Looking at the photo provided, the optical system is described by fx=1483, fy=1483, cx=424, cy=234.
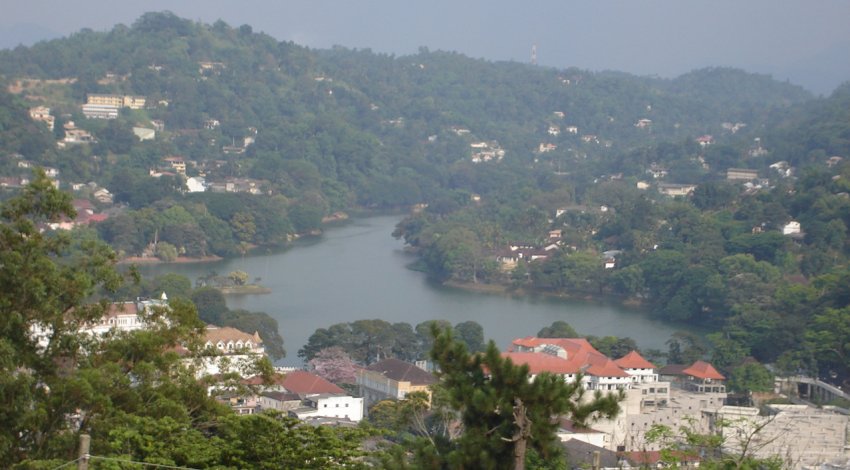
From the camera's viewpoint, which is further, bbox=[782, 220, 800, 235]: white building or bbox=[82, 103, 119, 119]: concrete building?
bbox=[82, 103, 119, 119]: concrete building

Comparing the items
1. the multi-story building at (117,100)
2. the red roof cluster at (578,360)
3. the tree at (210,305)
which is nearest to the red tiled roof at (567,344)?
the red roof cluster at (578,360)

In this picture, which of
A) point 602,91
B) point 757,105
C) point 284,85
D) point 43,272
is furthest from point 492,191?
point 43,272

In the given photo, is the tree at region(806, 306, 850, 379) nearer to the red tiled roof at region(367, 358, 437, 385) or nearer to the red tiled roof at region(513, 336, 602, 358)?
the red tiled roof at region(513, 336, 602, 358)

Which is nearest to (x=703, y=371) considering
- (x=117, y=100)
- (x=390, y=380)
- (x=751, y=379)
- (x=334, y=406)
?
(x=751, y=379)

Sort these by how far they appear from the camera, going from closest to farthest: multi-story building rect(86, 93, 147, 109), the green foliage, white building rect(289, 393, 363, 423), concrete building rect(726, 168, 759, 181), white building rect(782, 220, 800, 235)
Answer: the green foliage < white building rect(289, 393, 363, 423) < white building rect(782, 220, 800, 235) < concrete building rect(726, 168, 759, 181) < multi-story building rect(86, 93, 147, 109)

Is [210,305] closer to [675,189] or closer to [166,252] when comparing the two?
[166,252]

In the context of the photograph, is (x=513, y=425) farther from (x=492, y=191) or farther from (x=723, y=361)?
(x=492, y=191)

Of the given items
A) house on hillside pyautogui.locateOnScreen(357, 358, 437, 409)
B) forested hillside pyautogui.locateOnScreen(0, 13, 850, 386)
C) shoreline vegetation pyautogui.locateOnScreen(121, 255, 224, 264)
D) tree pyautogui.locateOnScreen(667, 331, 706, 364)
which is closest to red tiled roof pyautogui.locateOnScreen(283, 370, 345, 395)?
house on hillside pyautogui.locateOnScreen(357, 358, 437, 409)
